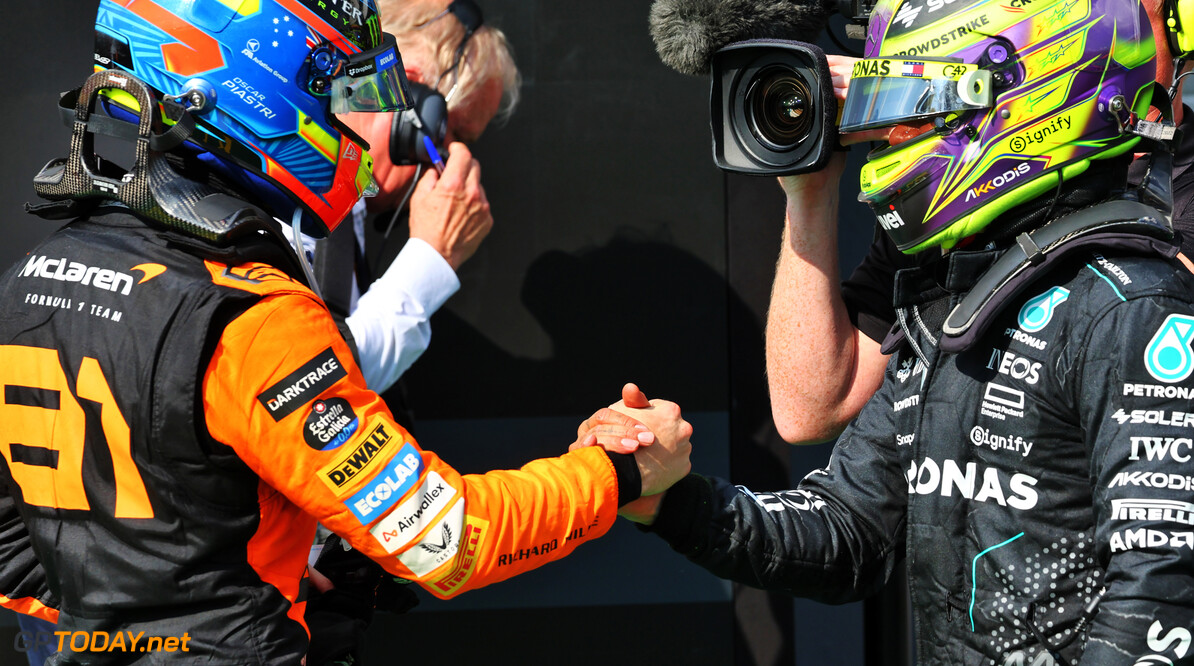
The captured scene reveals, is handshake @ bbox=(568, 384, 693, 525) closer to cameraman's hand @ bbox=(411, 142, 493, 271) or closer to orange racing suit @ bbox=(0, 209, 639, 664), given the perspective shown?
orange racing suit @ bbox=(0, 209, 639, 664)

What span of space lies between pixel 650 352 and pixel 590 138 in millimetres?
629

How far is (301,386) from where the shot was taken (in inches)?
60.0

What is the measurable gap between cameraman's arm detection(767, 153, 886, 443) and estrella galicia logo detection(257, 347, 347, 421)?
96 centimetres

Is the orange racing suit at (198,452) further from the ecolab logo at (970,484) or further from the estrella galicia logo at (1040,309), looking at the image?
the estrella galicia logo at (1040,309)

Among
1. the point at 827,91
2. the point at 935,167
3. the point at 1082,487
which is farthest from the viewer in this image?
the point at 827,91

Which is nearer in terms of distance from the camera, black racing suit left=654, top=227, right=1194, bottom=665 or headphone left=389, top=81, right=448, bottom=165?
black racing suit left=654, top=227, right=1194, bottom=665

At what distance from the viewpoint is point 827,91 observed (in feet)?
5.97

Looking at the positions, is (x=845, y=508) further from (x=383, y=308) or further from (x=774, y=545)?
(x=383, y=308)

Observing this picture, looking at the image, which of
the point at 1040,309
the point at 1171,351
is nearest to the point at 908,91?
the point at 1040,309


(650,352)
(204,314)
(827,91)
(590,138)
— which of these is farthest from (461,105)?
(204,314)

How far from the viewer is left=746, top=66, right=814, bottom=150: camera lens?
1.94 meters

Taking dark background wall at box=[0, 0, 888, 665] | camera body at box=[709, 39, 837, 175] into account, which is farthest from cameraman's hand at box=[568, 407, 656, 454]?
dark background wall at box=[0, 0, 888, 665]

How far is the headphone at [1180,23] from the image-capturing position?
169 centimetres

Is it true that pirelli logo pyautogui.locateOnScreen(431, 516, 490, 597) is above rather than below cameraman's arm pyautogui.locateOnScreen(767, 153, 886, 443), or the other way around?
below
